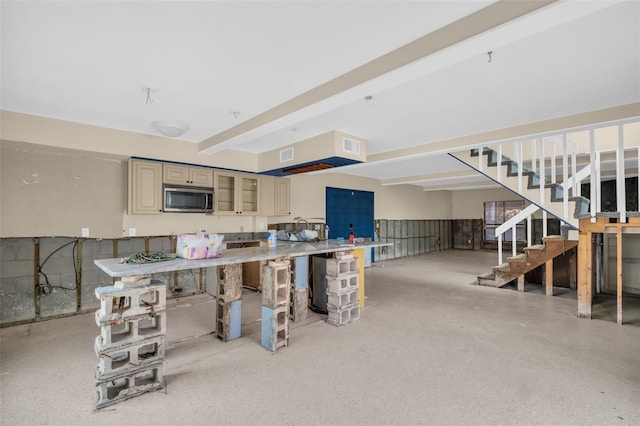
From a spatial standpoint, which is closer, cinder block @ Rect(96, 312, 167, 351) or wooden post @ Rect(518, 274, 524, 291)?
cinder block @ Rect(96, 312, 167, 351)

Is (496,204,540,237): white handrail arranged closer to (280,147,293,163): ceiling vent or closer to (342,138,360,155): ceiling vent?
(342,138,360,155): ceiling vent

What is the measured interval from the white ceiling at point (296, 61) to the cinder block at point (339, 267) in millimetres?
1851

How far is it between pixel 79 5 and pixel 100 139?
2.83m

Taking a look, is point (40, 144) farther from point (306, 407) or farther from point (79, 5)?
point (306, 407)

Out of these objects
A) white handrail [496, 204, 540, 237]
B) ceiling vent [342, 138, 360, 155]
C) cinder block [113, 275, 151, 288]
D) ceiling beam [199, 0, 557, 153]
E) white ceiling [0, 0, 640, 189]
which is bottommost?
cinder block [113, 275, 151, 288]

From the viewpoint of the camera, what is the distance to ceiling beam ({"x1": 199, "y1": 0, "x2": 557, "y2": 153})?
5.96 ft

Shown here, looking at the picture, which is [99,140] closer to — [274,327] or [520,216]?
[274,327]

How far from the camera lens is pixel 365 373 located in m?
2.62

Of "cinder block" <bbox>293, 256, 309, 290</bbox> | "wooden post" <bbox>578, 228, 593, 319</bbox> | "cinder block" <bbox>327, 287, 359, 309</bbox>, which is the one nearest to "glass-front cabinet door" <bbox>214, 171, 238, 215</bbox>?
"cinder block" <bbox>293, 256, 309, 290</bbox>

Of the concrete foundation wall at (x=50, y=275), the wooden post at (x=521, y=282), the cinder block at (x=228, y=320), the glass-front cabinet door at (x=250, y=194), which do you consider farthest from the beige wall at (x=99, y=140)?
the wooden post at (x=521, y=282)

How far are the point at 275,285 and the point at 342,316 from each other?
3.81 feet

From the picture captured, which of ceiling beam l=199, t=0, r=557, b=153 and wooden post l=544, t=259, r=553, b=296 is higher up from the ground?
ceiling beam l=199, t=0, r=557, b=153

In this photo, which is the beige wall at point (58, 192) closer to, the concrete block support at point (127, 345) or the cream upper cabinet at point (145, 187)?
the cream upper cabinet at point (145, 187)

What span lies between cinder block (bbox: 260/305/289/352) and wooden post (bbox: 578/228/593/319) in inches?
159
